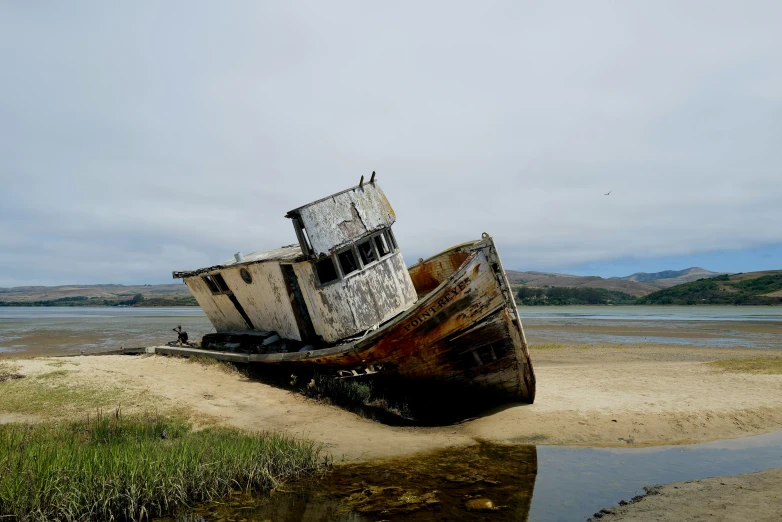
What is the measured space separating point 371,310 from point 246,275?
355 centimetres

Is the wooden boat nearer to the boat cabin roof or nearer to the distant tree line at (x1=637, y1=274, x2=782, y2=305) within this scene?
the boat cabin roof

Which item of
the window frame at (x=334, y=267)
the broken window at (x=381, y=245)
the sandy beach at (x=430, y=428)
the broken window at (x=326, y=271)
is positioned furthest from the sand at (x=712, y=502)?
the broken window at (x=381, y=245)

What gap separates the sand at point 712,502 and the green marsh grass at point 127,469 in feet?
12.5

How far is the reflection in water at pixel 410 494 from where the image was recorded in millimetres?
4992

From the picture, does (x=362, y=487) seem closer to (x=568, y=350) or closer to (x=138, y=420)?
(x=138, y=420)

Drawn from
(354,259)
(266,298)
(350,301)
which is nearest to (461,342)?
(350,301)

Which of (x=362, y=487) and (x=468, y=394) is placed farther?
(x=468, y=394)

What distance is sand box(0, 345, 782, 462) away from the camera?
311 inches

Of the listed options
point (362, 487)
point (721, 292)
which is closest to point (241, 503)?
point (362, 487)

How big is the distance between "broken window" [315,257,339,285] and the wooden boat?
0.02 metres

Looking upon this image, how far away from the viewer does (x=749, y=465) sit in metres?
6.54

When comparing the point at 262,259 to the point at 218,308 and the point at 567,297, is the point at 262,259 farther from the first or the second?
the point at 567,297

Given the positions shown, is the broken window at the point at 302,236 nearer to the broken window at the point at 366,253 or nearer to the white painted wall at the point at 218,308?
the broken window at the point at 366,253

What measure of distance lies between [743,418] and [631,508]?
5.28 m
